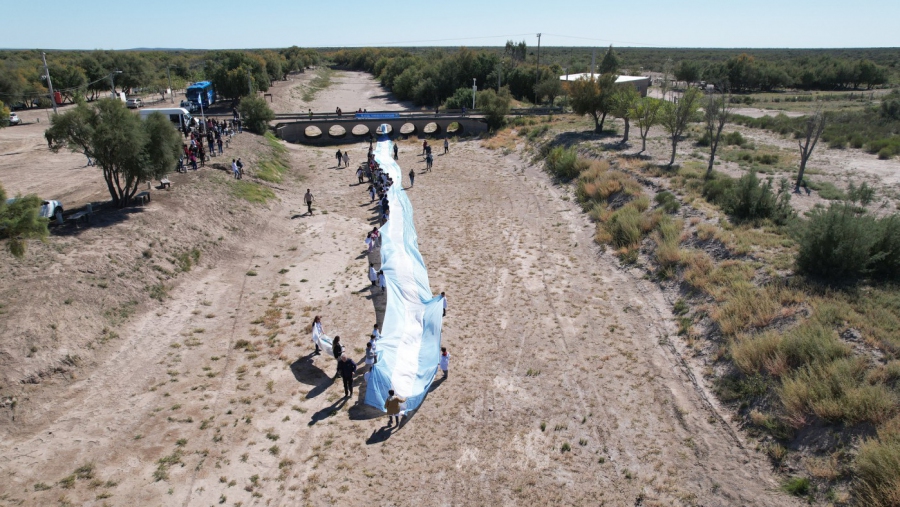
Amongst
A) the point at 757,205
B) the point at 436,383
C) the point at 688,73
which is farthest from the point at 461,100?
the point at 436,383

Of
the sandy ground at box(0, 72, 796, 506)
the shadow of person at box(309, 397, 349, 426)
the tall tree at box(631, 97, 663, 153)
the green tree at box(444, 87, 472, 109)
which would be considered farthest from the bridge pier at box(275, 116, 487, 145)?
the shadow of person at box(309, 397, 349, 426)

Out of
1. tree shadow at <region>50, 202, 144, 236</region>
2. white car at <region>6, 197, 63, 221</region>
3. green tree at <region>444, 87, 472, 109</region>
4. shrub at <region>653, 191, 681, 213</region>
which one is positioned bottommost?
shrub at <region>653, 191, 681, 213</region>

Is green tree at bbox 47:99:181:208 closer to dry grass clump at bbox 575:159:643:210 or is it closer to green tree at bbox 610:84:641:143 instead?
dry grass clump at bbox 575:159:643:210

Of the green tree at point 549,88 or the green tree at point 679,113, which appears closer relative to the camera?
the green tree at point 679,113

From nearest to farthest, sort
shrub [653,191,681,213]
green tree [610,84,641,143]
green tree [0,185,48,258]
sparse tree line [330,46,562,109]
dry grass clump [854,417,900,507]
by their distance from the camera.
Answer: dry grass clump [854,417,900,507] → green tree [0,185,48,258] → shrub [653,191,681,213] → green tree [610,84,641,143] → sparse tree line [330,46,562,109]

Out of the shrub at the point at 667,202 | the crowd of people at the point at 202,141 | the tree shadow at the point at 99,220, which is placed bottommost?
the shrub at the point at 667,202

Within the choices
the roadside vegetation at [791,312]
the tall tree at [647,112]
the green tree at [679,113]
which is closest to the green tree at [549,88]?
the tall tree at [647,112]

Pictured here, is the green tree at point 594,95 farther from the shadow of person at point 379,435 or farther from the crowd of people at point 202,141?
the shadow of person at point 379,435

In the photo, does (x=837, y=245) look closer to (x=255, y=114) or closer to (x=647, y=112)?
(x=647, y=112)
